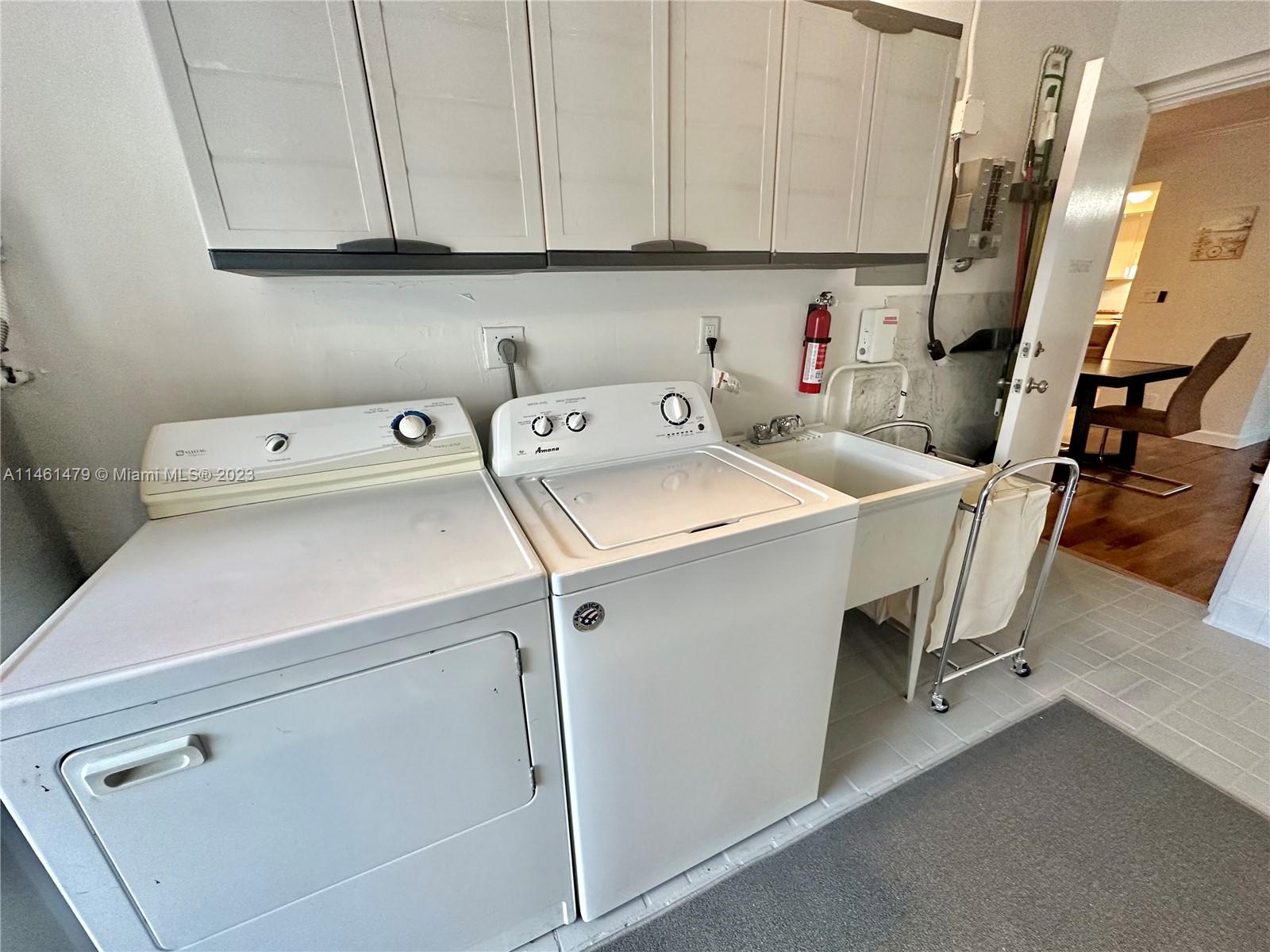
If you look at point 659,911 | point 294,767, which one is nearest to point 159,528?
point 294,767

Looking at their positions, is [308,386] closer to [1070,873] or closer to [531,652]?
[531,652]

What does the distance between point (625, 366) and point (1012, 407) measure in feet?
5.59

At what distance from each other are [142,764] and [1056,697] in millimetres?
2512

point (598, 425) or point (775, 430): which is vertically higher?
point (598, 425)

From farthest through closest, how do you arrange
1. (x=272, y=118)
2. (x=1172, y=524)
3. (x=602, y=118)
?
1. (x=1172, y=524)
2. (x=602, y=118)
3. (x=272, y=118)

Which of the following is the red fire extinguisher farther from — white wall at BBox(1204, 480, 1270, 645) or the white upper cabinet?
white wall at BBox(1204, 480, 1270, 645)

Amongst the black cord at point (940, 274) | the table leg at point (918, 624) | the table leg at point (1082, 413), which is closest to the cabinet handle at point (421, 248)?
the table leg at point (918, 624)

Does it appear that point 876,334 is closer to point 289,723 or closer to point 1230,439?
point 289,723

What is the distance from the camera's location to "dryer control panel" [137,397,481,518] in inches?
43.5

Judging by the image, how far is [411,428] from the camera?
1253 millimetres

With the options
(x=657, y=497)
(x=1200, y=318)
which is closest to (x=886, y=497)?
(x=657, y=497)

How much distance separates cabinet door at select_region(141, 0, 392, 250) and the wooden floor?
11.8 feet

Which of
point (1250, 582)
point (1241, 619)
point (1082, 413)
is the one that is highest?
point (1082, 413)

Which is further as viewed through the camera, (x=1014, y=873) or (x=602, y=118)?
(x=1014, y=873)
